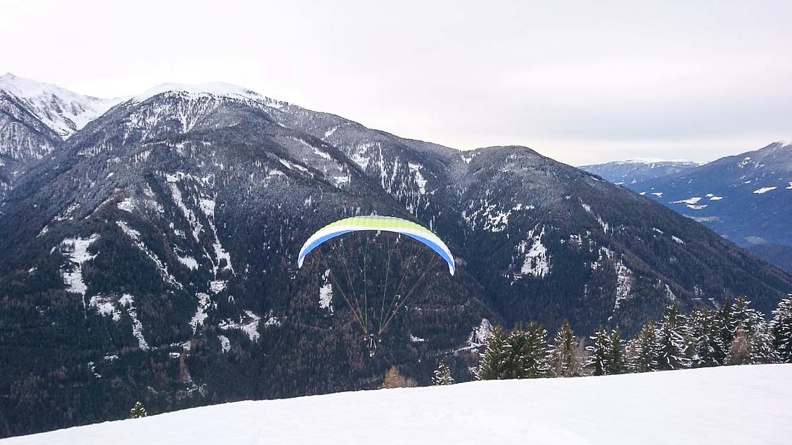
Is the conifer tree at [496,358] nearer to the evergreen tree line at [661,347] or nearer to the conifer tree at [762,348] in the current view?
the evergreen tree line at [661,347]

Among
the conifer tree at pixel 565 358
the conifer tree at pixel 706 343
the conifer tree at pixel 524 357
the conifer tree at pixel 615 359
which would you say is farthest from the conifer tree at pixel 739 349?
the conifer tree at pixel 524 357

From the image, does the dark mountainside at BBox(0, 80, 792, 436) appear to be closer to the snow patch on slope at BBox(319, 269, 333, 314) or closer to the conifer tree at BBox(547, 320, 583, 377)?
the snow patch on slope at BBox(319, 269, 333, 314)

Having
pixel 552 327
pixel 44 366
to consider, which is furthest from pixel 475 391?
pixel 552 327

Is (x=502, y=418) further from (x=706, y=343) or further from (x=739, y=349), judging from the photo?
(x=706, y=343)

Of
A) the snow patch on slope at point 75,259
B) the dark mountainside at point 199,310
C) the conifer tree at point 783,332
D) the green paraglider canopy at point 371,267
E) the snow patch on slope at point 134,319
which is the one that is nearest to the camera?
the conifer tree at point 783,332

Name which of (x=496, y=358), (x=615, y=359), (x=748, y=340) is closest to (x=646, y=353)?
(x=615, y=359)

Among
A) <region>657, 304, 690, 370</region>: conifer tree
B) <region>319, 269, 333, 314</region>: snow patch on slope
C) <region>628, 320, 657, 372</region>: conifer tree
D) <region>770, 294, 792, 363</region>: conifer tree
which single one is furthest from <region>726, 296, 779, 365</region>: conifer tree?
<region>319, 269, 333, 314</region>: snow patch on slope

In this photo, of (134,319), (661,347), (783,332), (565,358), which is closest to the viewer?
(783,332)
